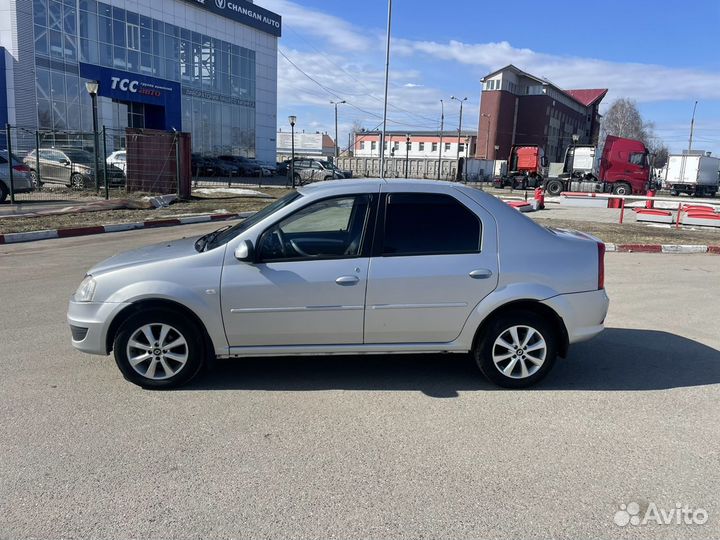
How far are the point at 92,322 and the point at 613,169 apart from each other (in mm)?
36913

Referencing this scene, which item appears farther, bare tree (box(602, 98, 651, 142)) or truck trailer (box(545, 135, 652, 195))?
bare tree (box(602, 98, 651, 142))

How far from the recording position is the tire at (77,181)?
23.5 metres

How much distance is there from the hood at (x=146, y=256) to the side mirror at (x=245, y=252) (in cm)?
44

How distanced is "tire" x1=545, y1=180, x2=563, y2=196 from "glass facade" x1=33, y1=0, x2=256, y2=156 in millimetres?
30031

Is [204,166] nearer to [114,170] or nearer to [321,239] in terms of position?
[114,170]

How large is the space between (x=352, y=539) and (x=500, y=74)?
8199 cm

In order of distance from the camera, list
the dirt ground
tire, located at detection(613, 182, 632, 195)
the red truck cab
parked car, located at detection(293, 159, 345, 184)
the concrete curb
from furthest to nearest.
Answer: parked car, located at detection(293, 159, 345, 184)
tire, located at detection(613, 182, 632, 195)
the red truck cab
the dirt ground
the concrete curb

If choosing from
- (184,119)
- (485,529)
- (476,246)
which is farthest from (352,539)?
(184,119)

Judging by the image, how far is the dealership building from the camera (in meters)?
35.0

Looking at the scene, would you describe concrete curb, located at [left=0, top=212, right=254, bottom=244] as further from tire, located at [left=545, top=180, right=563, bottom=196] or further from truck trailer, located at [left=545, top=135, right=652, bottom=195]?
tire, located at [left=545, top=180, right=563, bottom=196]

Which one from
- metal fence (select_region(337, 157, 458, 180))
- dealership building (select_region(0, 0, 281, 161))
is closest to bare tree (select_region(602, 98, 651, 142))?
metal fence (select_region(337, 157, 458, 180))

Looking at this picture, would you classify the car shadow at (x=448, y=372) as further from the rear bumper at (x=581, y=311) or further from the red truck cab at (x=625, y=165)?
the red truck cab at (x=625, y=165)

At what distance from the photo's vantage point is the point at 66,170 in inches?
932

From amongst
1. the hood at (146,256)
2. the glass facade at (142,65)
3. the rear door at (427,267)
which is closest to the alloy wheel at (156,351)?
the hood at (146,256)
